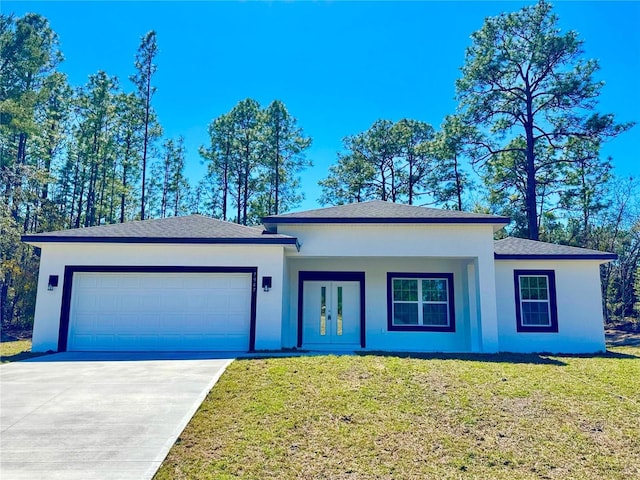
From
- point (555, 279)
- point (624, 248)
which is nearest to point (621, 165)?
point (624, 248)

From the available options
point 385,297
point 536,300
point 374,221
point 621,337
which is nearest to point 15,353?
point 374,221

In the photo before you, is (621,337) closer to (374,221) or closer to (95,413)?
(374,221)

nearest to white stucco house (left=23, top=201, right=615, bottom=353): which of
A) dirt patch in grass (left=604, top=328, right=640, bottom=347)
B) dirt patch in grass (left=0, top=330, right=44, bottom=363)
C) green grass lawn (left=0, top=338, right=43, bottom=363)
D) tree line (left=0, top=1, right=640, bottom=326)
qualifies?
green grass lawn (left=0, top=338, right=43, bottom=363)

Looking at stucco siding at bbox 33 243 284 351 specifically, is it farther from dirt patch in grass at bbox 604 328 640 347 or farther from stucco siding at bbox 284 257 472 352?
dirt patch in grass at bbox 604 328 640 347

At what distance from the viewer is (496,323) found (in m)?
11.7

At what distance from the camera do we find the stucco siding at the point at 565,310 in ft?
41.3

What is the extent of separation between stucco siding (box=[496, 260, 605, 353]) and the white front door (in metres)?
4.34

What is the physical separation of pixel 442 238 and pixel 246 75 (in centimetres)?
1329

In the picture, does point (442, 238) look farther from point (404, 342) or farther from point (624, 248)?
point (624, 248)

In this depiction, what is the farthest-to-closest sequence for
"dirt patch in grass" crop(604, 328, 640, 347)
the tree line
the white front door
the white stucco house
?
the tree line → "dirt patch in grass" crop(604, 328, 640, 347) → the white front door → the white stucco house

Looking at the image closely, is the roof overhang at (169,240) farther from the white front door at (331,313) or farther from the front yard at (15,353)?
the front yard at (15,353)

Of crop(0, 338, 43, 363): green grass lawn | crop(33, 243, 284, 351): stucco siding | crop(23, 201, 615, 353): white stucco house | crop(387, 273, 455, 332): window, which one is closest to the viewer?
crop(0, 338, 43, 363): green grass lawn


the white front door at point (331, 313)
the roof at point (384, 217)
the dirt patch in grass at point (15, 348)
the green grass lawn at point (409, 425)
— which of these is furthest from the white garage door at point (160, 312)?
the green grass lawn at point (409, 425)

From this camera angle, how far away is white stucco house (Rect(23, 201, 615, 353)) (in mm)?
11383
